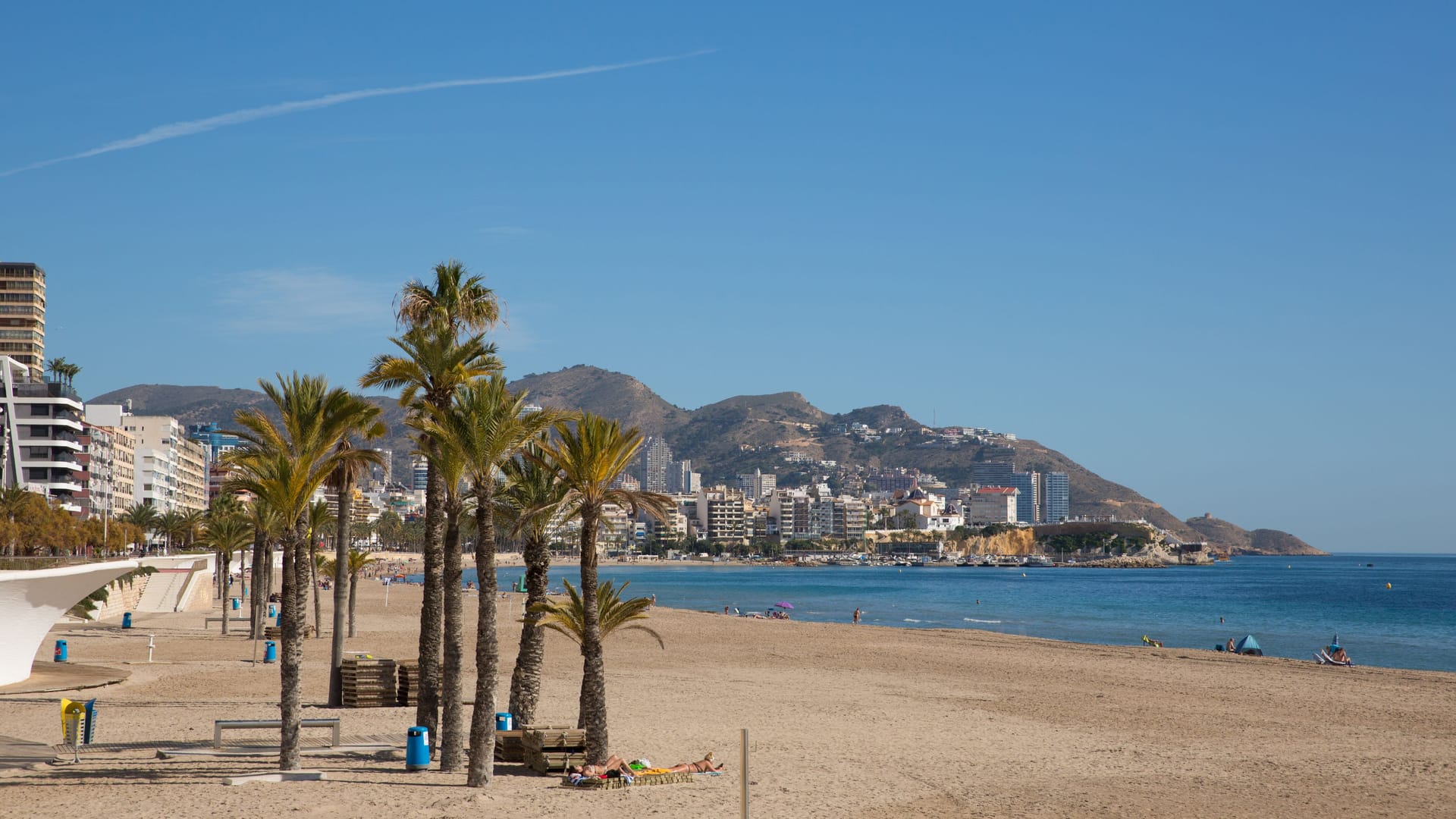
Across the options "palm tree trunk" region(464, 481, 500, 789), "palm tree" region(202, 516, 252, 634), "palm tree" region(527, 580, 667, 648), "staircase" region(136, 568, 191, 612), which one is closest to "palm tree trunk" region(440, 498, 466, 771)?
"palm tree trunk" region(464, 481, 500, 789)

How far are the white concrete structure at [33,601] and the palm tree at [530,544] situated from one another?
34.1 feet

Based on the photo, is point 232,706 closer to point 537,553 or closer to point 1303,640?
point 537,553

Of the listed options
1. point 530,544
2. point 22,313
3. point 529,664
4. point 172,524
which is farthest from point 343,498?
point 22,313

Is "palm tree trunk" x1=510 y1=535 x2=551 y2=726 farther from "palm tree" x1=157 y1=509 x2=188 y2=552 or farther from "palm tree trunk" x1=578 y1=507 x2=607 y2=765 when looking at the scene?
"palm tree" x1=157 y1=509 x2=188 y2=552

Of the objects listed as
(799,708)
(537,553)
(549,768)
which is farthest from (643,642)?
(549,768)

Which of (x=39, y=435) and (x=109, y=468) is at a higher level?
(x=39, y=435)

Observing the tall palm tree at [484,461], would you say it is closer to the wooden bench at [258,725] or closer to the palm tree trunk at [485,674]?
the palm tree trunk at [485,674]

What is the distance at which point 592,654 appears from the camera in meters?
16.8

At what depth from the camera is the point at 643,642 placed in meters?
46.2

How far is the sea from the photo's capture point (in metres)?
60.3

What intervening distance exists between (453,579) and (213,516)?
48490 millimetres

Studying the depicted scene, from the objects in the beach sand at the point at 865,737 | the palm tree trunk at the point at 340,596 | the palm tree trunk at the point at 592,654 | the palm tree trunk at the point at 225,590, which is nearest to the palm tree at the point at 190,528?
the palm tree trunk at the point at 225,590

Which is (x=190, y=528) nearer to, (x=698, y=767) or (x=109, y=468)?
(x=109, y=468)

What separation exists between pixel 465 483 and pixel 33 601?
42.7ft
